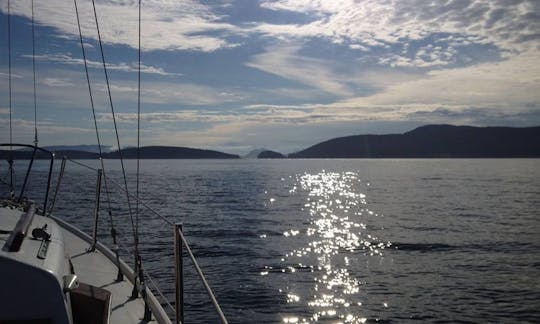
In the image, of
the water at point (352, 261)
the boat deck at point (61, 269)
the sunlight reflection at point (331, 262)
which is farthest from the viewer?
the sunlight reflection at point (331, 262)

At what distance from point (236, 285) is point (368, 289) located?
16.2 ft

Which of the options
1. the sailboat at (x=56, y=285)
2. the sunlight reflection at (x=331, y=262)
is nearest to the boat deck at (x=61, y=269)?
the sailboat at (x=56, y=285)

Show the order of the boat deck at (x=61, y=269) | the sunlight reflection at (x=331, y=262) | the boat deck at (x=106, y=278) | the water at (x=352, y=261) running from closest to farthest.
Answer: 1. the boat deck at (x=61, y=269)
2. the boat deck at (x=106, y=278)
3. the water at (x=352, y=261)
4. the sunlight reflection at (x=331, y=262)

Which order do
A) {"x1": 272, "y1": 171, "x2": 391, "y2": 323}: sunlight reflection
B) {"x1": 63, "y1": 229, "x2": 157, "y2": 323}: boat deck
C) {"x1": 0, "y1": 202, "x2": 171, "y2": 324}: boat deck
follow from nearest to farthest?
1. {"x1": 0, "y1": 202, "x2": 171, "y2": 324}: boat deck
2. {"x1": 63, "y1": 229, "x2": 157, "y2": 323}: boat deck
3. {"x1": 272, "y1": 171, "x2": 391, "y2": 323}: sunlight reflection

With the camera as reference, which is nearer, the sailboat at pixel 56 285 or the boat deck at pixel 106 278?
the sailboat at pixel 56 285

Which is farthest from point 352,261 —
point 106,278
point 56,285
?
point 56,285

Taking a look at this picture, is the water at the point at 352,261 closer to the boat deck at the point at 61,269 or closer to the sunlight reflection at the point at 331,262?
the sunlight reflection at the point at 331,262

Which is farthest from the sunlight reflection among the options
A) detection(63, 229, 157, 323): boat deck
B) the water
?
detection(63, 229, 157, 323): boat deck

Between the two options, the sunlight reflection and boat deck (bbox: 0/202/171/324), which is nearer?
boat deck (bbox: 0/202/171/324)

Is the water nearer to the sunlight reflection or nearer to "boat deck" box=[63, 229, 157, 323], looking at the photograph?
Result: the sunlight reflection

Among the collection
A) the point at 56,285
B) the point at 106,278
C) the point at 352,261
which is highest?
the point at 56,285

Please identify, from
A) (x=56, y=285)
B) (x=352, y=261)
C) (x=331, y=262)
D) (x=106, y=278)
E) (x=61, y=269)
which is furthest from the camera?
(x=352, y=261)

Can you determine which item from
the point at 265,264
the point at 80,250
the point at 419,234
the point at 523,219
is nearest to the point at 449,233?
the point at 419,234

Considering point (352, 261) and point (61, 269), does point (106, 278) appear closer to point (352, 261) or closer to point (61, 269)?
point (61, 269)
